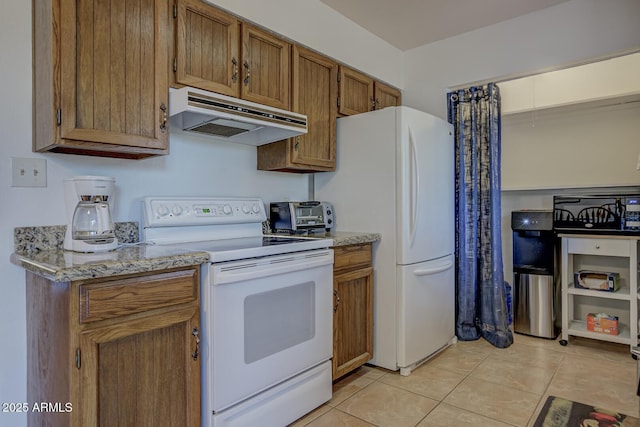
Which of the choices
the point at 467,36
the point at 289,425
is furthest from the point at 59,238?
the point at 467,36

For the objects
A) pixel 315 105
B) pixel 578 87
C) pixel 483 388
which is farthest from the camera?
pixel 578 87

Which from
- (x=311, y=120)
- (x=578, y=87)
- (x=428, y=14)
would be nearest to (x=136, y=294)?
(x=311, y=120)

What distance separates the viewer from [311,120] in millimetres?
2566

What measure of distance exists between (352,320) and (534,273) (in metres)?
1.71

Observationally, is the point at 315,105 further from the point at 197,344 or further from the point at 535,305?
the point at 535,305

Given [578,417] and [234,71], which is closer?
[578,417]

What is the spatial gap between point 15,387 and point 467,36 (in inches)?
139

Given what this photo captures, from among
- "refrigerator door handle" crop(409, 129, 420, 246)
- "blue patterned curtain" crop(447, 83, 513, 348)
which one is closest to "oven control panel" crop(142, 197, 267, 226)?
"refrigerator door handle" crop(409, 129, 420, 246)

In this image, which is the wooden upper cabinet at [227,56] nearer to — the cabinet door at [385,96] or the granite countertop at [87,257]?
the granite countertop at [87,257]

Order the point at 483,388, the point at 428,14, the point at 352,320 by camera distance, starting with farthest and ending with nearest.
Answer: the point at 428,14 < the point at 352,320 < the point at 483,388

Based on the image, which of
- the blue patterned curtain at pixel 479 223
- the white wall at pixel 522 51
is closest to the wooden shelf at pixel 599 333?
the blue patterned curtain at pixel 479 223

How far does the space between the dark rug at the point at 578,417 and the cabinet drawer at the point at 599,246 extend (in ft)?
4.14

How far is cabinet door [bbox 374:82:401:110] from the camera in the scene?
3174 millimetres

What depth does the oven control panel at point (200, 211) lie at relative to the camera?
1912 mm
